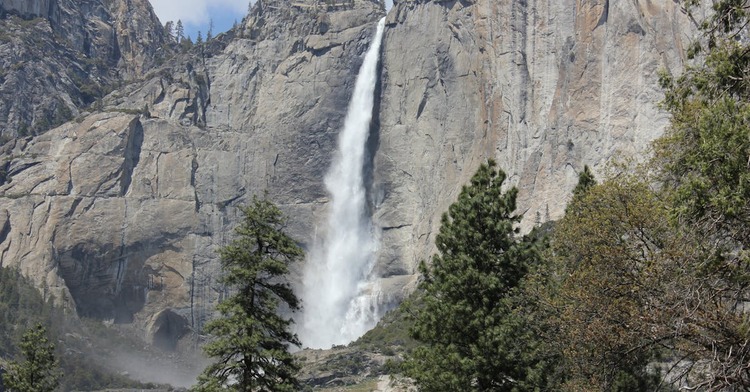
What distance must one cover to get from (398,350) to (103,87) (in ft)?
391

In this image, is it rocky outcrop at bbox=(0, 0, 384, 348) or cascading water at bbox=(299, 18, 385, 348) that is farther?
rocky outcrop at bbox=(0, 0, 384, 348)

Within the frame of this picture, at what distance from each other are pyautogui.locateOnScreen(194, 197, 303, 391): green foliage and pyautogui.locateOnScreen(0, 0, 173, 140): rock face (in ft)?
489

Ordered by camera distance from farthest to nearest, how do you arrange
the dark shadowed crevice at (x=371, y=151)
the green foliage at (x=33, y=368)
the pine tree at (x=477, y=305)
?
the dark shadowed crevice at (x=371, y=151), the green foliage at (x=33, y=368), the pine tree at (x=477, y=305)

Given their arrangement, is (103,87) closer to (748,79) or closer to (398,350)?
(398,350)

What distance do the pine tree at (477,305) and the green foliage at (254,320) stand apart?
460 centimetres

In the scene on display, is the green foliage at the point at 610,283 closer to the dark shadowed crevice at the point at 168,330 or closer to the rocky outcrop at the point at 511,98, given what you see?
the rocky outcrop at the point at 511,98

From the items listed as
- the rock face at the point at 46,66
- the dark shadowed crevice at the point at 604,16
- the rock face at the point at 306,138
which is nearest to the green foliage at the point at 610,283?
the rock face at the point at 306,138

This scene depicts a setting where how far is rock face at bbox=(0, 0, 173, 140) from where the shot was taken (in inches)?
6531

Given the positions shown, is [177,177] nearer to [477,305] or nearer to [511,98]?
[511,98]

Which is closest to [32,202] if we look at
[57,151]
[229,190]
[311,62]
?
[57,151]

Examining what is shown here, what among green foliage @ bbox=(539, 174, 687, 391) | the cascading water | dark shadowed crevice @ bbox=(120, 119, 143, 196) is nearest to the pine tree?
green foliage @ bbox=(539, 174, 687, 391)

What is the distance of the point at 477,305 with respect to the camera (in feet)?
85.0

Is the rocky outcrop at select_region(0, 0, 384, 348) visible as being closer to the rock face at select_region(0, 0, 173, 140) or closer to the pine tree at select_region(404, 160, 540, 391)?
the rock face at select_region(0, 0, 173, 140)

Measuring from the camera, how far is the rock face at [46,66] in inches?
6531
